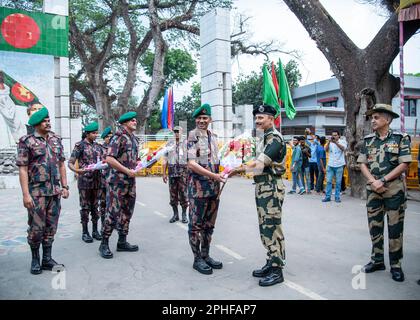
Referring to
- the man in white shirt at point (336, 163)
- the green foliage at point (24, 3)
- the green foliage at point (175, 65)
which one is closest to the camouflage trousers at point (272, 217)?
the man in white shirt at point (336, 163)

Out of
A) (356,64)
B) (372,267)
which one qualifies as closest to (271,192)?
(372,267)

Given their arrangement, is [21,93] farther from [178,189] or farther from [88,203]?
[88,203]

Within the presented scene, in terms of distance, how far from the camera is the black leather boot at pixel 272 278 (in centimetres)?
350

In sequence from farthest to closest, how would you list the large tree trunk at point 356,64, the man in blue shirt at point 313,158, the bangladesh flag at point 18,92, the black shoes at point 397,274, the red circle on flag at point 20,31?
the bangladesh flag at point 18,92, the red circle on flag at point 20,31, the man in blue shirt at point 313,158, the large tree trunk at point 356,64, the black shoes at point 397,274

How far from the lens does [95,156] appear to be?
5750 millimetres

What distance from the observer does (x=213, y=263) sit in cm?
411

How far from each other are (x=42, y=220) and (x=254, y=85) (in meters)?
30.8

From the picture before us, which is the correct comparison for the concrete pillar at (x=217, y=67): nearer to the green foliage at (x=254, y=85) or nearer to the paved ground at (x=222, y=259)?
the paved ground at (x=222, y=259)

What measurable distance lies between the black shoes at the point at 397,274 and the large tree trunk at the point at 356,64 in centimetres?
537
